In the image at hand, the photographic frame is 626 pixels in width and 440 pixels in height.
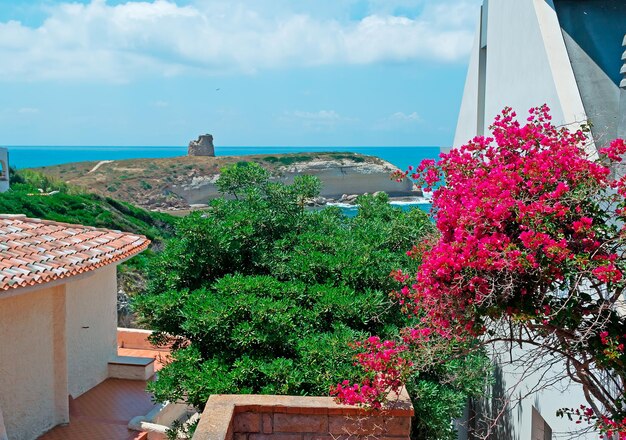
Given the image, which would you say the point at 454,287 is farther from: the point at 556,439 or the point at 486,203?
the point at 556,439

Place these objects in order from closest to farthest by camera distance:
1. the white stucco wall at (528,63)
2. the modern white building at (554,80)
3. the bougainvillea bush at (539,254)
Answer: the bougainvillea bush at (539,254) < the modern white building at (554,80) < the white stucco wall at (528,63)

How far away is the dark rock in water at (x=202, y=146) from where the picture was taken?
3551 inches

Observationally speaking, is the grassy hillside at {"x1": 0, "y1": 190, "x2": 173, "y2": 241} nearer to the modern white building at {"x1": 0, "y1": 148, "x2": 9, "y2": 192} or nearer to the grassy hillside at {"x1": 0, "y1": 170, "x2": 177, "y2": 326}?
the grassy hillside at {"x1": 0, "y1": 170, "x2": 177, "y2": 326}

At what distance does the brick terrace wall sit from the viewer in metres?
5.18

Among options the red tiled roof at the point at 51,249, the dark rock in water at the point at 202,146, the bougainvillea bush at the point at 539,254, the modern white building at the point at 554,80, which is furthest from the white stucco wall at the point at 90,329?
the dark rock in water at the point at 202,146

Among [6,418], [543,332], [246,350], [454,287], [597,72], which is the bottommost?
[6,418]

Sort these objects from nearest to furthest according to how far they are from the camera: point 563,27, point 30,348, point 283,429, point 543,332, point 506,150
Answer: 1. point 543,332
2. point 506,150
3. point 283,429
4. point 563,27
5. point 30,348

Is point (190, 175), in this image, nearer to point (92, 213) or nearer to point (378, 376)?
point (92, 213)

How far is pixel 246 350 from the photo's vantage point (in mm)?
6125

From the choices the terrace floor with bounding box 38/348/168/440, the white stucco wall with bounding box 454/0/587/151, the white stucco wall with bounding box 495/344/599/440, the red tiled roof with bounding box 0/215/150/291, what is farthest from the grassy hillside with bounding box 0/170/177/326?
the white stucco wall with bounding box 495/344/599/440

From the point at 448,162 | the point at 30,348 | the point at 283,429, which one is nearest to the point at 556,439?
the point at 283,429

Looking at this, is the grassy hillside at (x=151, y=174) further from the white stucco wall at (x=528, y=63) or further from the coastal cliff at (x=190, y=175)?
the white stucco wall at (x=528, y=63)

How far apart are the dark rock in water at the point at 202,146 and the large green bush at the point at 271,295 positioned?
8393cm

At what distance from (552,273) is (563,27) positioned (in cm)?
487
